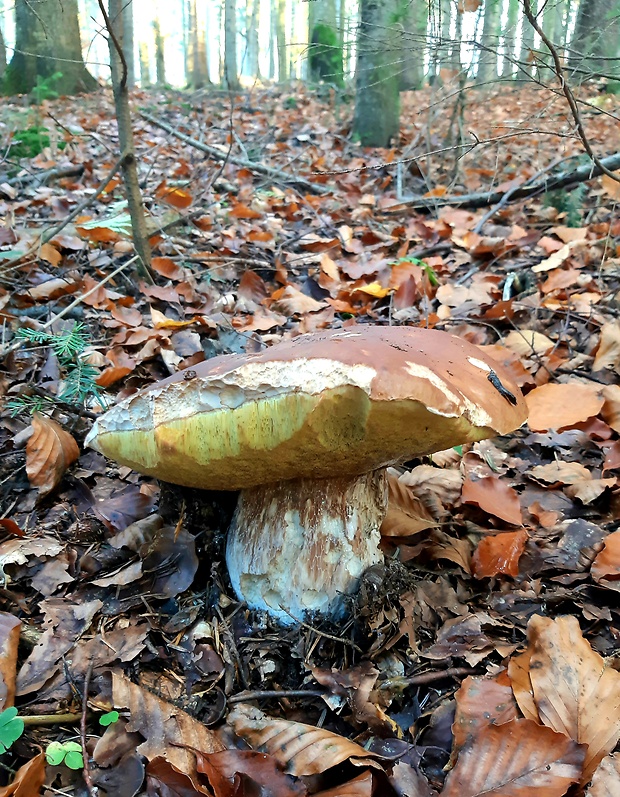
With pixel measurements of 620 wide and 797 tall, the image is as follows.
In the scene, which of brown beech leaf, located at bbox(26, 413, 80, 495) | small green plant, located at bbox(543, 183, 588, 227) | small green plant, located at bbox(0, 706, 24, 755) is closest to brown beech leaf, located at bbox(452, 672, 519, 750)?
small green plant, located at bbox(0, 706, 24, 755)

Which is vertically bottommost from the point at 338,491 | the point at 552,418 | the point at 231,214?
the point at 552,418

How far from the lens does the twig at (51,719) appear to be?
1.22 m

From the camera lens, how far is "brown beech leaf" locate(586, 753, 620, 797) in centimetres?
101

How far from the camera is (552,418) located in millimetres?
2334

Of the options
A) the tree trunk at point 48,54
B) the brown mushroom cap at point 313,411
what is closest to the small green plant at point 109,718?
the brown mushroom cap at point 313,411

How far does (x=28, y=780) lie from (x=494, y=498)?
1.47 metres

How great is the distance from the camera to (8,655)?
1.31 m

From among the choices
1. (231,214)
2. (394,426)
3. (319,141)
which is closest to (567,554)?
(394,426)

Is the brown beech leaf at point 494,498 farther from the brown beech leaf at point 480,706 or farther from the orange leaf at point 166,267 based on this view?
the orange leaf at point 166,267

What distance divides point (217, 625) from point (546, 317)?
2.33m

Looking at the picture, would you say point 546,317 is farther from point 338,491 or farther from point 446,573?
point 338,491

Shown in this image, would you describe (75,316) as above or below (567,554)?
above

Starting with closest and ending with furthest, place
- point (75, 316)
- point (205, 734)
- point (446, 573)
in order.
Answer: point (205, 734)
point (446, 573)
point (75, 316)

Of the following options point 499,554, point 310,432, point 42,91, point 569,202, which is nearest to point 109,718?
point 310,432
